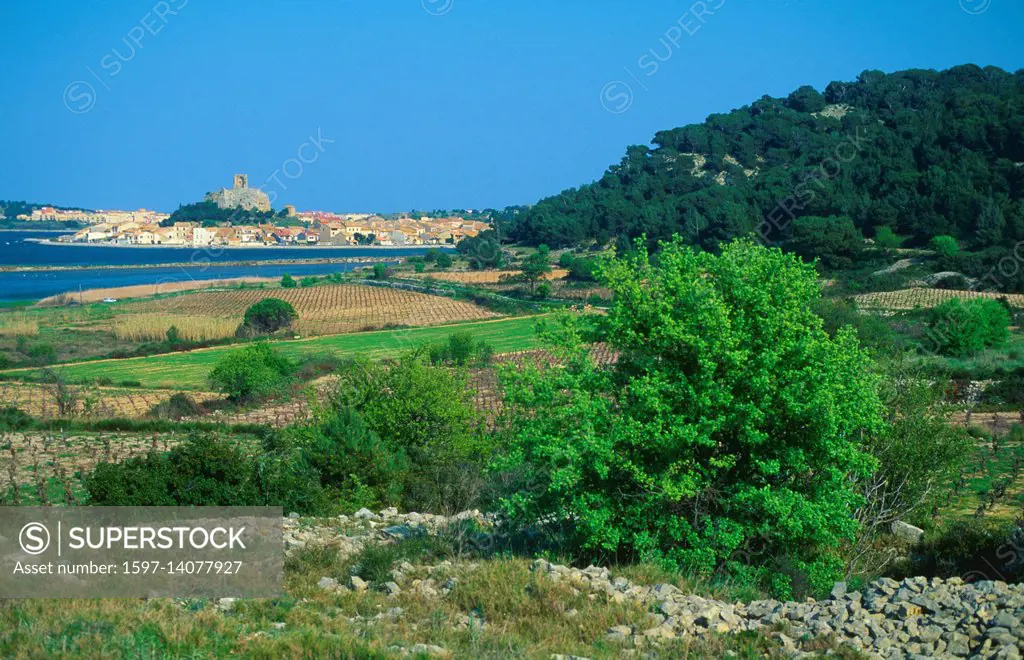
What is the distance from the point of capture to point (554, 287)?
8750 cm

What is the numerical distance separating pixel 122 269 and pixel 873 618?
479 feet

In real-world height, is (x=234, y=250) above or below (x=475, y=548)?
above

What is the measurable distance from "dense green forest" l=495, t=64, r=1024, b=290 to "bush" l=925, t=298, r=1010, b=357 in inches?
802

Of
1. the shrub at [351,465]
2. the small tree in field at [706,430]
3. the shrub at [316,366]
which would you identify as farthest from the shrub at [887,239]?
the small tree in field at [706,430]

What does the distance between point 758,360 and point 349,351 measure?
135ft

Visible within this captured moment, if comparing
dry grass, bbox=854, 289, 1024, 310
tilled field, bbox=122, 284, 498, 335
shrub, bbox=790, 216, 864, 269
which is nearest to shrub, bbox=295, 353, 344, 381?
tilled field, bbox=122, 284, 498, 335

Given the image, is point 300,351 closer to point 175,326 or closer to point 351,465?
point 175,326

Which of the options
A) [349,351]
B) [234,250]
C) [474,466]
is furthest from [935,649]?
[234,250]

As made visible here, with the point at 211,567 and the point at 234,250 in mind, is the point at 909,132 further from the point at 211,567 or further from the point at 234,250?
the point at 234,250

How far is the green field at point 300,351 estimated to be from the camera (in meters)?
42.8

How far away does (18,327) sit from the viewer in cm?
6134

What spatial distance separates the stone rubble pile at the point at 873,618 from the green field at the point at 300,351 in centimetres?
2614

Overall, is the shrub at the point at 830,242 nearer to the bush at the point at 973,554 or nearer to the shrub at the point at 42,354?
the shrub at the point at 42,354

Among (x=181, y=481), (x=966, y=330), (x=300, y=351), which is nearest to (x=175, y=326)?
(x=300, y=351)
